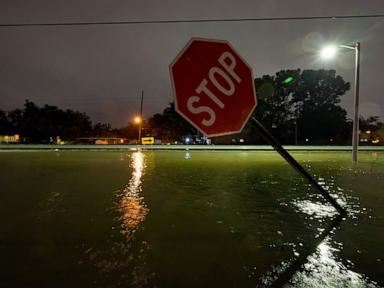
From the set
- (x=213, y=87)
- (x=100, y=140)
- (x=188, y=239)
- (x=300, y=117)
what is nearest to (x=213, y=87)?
(x=213, y=87)

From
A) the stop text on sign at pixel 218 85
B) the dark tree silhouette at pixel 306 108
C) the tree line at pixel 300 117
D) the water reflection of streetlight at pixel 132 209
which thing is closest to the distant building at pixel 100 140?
the tree line at pixel 300 117

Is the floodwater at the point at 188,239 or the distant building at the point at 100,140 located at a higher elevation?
the distant building at the point at 100,140

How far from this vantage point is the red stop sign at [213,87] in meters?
2.51

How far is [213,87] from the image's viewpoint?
8.48 ft

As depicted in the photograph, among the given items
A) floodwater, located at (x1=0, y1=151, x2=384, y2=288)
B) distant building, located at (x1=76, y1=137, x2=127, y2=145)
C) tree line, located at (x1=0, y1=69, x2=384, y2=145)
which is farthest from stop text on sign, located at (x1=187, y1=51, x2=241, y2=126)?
distant building, located at (x1=76, y1=137, x2=127, y2=145)

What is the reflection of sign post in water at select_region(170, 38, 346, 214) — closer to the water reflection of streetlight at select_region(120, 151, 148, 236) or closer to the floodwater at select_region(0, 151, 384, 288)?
the floodwater at select_region(0, 151, 384, 288)

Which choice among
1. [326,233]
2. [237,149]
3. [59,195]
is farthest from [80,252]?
[237,149]

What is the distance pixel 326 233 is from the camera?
15.2 ft

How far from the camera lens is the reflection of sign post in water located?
251cm

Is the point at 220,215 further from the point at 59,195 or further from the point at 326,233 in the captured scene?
the point at 59,195

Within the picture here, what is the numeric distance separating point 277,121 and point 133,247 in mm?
56697

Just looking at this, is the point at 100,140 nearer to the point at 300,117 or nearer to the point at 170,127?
the point at 170,127

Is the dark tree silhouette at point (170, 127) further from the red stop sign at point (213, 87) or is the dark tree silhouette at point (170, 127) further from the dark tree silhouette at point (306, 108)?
the red stop sign at point (213, 87)

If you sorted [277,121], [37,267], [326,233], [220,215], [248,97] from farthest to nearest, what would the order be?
[277,121] → [220,215] → [326,233] → [37,267] → [248,97]
